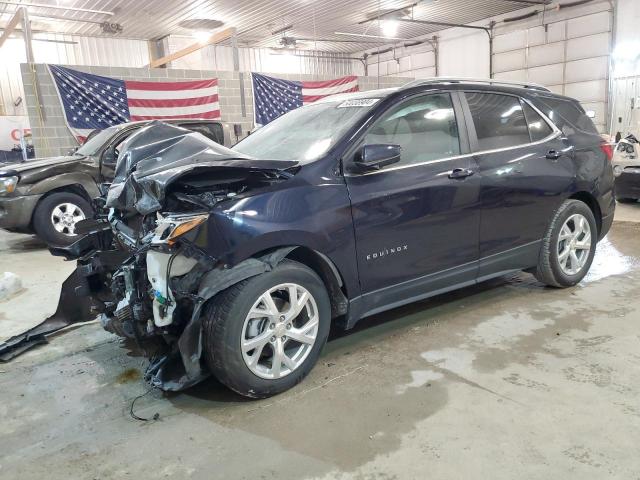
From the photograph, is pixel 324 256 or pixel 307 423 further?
pixel 324 256

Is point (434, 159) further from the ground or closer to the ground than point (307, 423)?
further from the ground

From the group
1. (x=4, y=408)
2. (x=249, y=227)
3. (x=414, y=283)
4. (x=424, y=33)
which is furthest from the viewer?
(x=424, y=33)

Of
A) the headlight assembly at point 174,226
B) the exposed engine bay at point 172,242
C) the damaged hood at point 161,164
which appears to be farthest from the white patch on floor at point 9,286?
the headlight assembly at point 174,226

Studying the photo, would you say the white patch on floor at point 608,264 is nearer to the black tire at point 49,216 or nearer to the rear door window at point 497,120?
the rear door window at point 497,120

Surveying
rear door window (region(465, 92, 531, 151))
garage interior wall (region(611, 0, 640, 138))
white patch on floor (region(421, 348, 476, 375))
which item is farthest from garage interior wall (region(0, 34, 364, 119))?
white patch on floor (region(421, 348, 476, 375))

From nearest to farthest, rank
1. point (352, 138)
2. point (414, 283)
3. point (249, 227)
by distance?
point (249, 227) < point (352, 138) < point (414, 283)

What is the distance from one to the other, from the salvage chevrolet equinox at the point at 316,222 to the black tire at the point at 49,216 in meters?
3.21

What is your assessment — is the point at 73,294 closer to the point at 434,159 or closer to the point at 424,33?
the point at 434,159

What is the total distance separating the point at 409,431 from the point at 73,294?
2536 mm

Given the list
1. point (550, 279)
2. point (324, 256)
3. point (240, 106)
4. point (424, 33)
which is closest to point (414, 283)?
point (324, 256)

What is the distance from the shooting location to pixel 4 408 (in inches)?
106

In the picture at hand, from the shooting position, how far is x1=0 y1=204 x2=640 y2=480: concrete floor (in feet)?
6.90

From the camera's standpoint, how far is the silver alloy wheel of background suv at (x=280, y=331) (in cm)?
253

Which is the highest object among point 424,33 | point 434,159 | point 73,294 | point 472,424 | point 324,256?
point 424,33
